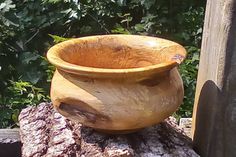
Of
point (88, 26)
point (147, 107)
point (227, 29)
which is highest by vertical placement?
point (227, 29)

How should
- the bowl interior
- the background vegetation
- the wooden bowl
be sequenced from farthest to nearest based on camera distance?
1. the background vegetation
2. the bowl interior
3. the wooden bowl

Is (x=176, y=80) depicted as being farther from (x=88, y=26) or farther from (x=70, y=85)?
(x=88, y=26)

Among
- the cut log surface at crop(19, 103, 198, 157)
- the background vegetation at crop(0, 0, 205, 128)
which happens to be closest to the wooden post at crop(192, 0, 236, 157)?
the cut log surface at crop(19, 103, 198, 157)

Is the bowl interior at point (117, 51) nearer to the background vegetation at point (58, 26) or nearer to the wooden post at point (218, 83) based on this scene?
the wooden post at point (218, 83)

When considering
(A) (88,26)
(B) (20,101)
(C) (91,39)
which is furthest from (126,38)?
(A) (88,26)

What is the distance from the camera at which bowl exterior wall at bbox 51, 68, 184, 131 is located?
1297 mm

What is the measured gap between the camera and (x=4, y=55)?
2541mm

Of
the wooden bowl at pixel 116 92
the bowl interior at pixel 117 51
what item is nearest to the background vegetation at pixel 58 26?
the bowl interior at pixel 117 51

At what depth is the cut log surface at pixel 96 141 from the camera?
1.34 metres

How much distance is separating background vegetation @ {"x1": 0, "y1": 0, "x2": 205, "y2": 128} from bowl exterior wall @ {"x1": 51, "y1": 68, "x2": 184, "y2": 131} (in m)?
1.00

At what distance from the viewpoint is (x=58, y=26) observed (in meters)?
2.62

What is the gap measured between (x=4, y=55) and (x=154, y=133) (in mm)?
1268

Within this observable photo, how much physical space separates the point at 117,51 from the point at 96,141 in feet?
0.91

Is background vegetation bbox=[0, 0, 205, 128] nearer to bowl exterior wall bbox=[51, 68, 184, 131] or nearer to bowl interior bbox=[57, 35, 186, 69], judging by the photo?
bowl interior bbox=[57, 35, 186, 69]
